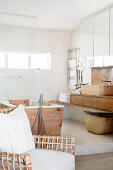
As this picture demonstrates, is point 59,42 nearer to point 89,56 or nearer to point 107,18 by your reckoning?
point 89,56

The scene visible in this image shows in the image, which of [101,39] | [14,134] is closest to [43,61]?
[101,39]

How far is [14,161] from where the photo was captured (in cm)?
184

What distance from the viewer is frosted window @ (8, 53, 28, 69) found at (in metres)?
5.29

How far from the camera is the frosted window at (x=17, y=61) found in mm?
5295

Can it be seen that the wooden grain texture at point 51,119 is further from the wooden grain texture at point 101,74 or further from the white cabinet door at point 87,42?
the white cabinet door at point 87,42

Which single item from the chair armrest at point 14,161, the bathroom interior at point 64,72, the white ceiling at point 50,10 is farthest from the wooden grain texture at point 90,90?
the chair armrest at point 14,161

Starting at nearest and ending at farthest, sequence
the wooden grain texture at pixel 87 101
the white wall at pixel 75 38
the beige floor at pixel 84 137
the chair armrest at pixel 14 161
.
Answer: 1. the chair armrest at pixel 14 161
2. the beige floor at pixel 84 137
3. the wooden grain texture at pixel 87 101
4. the white wall at pixel 75 38

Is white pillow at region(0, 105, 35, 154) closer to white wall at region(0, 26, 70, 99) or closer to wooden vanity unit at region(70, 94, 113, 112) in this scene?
wooden vanity unit at region(70, 94, 113, 112)

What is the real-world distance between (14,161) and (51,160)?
1.24ft

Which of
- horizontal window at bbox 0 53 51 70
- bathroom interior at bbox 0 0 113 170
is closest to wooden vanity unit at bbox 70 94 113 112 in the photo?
bathroom interior at bbox 0 0 113 170

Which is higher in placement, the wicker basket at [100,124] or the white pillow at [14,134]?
the white pillow at [14,134]

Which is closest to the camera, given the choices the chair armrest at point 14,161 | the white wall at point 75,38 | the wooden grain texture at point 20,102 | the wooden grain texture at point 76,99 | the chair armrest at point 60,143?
the chair armrest at point 14,161

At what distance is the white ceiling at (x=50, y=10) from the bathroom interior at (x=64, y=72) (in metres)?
0.02

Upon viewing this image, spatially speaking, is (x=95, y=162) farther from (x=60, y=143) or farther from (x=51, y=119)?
(x=60, y=143)
